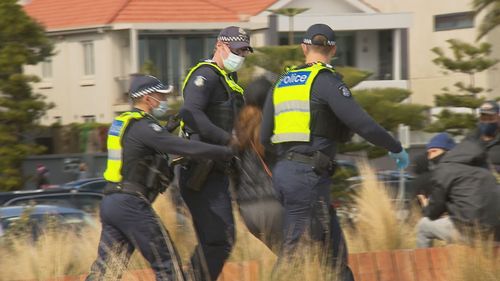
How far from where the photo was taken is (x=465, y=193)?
829 cm

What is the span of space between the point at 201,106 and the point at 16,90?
20.0 m

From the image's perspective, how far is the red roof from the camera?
36625 mm

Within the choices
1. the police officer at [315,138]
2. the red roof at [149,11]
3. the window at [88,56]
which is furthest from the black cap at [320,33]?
the window at [88,56]

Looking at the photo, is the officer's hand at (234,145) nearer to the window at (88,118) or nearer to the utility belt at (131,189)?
the utility belt at (131,189)

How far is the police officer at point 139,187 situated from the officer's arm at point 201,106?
165 millimetres

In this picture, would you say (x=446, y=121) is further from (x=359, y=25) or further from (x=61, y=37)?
(x=61, y=37)

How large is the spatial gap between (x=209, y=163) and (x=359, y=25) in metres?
31.2

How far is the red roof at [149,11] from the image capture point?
36.6 meters

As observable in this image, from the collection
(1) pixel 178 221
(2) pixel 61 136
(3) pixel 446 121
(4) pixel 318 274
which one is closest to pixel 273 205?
(4) pixel 318 274

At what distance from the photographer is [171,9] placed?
3759 cm

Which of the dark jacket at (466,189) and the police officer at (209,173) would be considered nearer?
the police officer at (209,173)

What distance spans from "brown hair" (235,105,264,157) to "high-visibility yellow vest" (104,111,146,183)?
0.70 m

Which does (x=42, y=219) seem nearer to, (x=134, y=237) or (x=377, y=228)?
(x=377, y=228)

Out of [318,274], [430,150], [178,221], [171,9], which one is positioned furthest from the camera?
[171,9]
